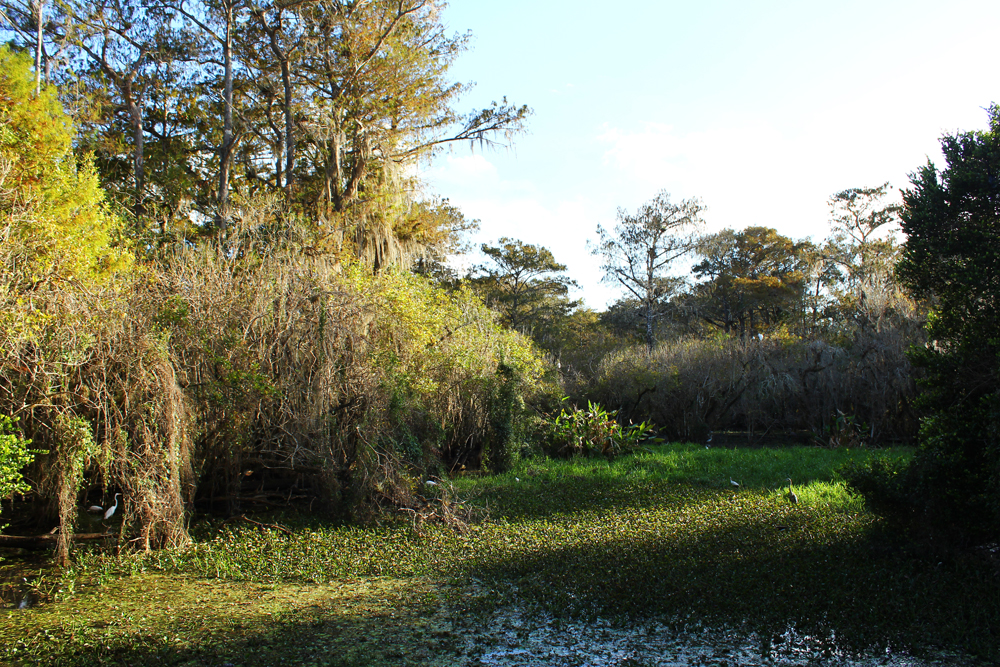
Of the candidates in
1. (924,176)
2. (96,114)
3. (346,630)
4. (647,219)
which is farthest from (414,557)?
(647,219)

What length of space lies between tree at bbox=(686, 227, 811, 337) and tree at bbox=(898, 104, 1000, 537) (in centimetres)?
2594

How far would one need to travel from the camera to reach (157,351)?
637 cm

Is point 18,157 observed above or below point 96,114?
below

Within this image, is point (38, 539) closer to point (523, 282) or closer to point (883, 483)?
point (883, 483)

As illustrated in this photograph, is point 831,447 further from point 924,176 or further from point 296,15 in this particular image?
point 296,15

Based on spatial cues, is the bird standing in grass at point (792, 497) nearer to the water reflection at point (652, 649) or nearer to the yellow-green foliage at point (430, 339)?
the water reflection at point (652, 649)

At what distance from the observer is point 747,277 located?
1257 inches

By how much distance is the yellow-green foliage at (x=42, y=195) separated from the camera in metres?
5.82

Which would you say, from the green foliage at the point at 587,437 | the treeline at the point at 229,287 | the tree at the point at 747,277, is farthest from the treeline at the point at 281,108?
the tree at the point at 747,277

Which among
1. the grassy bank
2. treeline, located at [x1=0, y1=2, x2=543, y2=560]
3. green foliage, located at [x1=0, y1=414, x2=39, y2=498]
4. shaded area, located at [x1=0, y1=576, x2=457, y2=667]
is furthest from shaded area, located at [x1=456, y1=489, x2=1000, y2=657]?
green foliage, located at [x1=0, y1=414, x2=39, y2=498]

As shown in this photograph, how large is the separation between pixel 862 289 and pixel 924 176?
1401cm

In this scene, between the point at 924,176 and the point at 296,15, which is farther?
the point at 296,15

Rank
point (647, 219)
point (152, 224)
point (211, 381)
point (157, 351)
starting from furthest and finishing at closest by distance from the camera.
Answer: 1. point (647, 219)
2. point (152, 224)
3. point (211, 381)
4. point (157, 351)

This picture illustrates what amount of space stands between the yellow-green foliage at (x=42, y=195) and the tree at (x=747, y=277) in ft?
92.5
